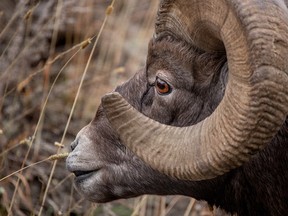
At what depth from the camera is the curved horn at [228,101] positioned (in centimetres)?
409

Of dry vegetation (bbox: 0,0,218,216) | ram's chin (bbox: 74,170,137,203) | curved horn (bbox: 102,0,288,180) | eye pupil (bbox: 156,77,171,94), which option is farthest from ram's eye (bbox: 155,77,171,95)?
dry vegetation (bbox: 0,0,218,216)

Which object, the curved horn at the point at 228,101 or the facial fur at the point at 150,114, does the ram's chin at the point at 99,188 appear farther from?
the curved horn at the point at 228,101

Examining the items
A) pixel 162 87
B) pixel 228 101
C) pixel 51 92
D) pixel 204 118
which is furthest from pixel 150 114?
pixel 51 92

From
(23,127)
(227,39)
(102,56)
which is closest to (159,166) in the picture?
(227,39)

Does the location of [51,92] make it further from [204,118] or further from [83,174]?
[204,118]

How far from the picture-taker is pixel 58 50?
971cm

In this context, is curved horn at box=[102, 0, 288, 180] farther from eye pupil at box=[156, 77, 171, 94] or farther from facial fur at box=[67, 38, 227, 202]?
eye pupil at box=[156, 77, 171, 94]

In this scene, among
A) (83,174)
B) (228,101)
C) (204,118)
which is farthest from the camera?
(83,174)

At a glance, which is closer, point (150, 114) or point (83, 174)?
point (150, 114)

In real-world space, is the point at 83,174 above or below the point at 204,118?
below

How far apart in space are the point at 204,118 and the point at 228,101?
0.51 metres

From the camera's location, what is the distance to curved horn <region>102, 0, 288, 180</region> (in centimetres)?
409

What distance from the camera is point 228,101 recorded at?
4.33 m

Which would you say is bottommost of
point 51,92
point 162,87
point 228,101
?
point 51,92
